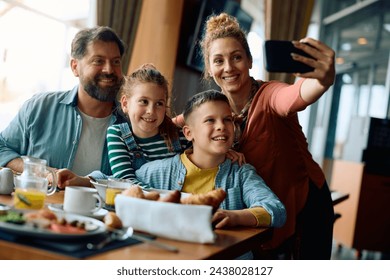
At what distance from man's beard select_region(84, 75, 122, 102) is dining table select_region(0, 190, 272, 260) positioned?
1124 mm

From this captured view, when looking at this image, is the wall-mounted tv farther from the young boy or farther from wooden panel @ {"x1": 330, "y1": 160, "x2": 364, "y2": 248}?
the young boy

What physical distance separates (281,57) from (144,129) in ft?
2.25

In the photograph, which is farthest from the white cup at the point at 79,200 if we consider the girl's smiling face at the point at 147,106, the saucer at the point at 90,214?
the girl's smiling face at the point at 147,106

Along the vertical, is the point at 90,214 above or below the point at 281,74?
below

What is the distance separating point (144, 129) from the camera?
1873 millimetres

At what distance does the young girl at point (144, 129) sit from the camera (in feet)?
6.06

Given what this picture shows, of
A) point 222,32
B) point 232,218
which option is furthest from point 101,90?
point 232,218

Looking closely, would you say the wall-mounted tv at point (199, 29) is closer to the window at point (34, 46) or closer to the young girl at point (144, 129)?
the window at point (34, 46)

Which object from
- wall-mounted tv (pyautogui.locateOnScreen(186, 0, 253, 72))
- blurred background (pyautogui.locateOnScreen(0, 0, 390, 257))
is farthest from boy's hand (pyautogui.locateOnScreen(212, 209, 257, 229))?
wall-mounted tv (pyautogui.locateOnScreen(186, 0, 253, 72))

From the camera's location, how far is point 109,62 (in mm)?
2152

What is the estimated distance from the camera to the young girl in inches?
72.7

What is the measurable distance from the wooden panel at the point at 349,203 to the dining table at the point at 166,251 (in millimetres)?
3624

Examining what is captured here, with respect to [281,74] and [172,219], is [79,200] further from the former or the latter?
[281,74]

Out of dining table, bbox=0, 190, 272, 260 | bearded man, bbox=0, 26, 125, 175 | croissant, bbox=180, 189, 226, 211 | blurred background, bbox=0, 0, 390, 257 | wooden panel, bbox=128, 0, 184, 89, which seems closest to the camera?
dining table, bbox=0, 190, 272, 260
